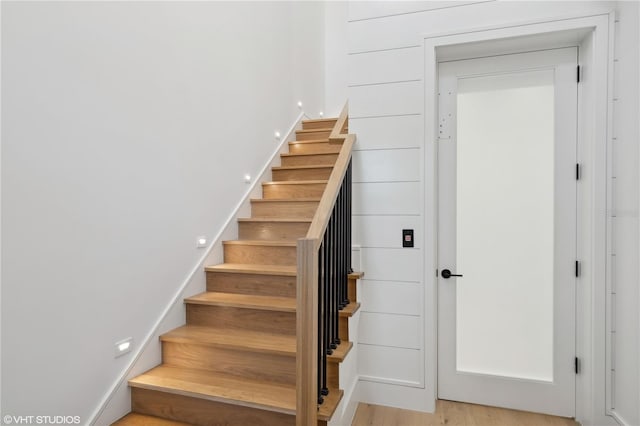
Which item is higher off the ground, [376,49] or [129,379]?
[376,49]

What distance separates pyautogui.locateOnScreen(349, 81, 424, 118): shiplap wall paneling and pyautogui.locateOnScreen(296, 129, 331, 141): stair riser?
1837 millimetres

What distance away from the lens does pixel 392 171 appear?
2.50 meters

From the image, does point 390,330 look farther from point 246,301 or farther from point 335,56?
point 335,56

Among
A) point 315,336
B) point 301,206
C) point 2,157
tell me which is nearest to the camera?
point 2,157

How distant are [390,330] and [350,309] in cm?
42

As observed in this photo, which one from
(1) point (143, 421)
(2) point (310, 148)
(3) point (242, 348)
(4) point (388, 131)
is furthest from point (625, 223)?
(2) point (310, 148)

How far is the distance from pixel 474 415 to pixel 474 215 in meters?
1.31

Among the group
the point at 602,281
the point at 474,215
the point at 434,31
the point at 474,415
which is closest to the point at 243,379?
the point at 474,415

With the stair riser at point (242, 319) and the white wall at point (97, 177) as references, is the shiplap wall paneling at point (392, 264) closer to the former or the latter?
the stair riser at point (242, 319)

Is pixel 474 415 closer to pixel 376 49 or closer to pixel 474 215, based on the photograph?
pixel 474 215

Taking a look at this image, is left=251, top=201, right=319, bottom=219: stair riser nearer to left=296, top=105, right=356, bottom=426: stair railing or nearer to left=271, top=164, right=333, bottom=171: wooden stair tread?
left=271, top=164, right=333, bottom=171: wooden stair tread

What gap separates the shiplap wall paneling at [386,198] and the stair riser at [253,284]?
71 centimetres

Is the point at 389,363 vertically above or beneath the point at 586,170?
beneath

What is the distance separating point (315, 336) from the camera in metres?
1.59
